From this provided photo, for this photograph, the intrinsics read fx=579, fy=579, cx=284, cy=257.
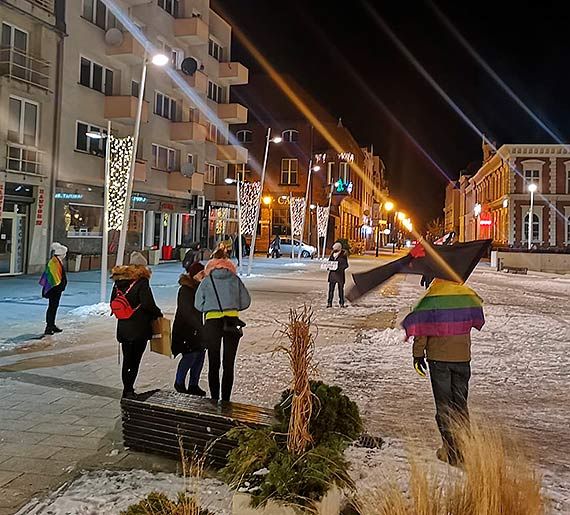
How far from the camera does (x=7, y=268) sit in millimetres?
20859

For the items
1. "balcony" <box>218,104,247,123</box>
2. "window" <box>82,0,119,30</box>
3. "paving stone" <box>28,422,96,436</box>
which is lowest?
"paving stone" <box>28,422,96,436</box>

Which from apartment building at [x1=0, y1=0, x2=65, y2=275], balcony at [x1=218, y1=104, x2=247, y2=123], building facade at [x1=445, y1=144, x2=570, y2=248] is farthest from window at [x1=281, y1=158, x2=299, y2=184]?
apartment building at [x1=0, y1=0, x2=65, y2=275]

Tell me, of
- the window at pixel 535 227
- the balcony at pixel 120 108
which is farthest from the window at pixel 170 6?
the window at pixel 535 227

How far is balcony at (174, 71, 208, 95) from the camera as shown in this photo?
34.5 meters

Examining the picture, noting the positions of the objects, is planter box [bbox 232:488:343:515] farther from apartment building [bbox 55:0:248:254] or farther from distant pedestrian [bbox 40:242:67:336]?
apartment building [bbox 55:0:248:254]

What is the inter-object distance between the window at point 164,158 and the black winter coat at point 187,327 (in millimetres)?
26629

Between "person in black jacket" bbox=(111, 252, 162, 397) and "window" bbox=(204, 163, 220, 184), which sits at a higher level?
"window" bbox=(204, 163, 220, 184)

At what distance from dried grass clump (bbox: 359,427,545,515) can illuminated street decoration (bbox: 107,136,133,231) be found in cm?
1342

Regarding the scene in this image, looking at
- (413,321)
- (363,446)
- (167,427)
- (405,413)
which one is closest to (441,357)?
(413,321)

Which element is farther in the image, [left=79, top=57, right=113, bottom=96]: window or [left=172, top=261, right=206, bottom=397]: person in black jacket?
[left=79, top=57, right=113, bottom=96]: window

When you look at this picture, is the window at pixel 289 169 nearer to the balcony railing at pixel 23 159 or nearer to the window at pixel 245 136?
the window at pixel 245 136

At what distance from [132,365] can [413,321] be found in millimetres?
3047

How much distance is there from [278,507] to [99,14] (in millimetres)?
28244

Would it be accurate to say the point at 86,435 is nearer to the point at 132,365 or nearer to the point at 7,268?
the point at 132,365
